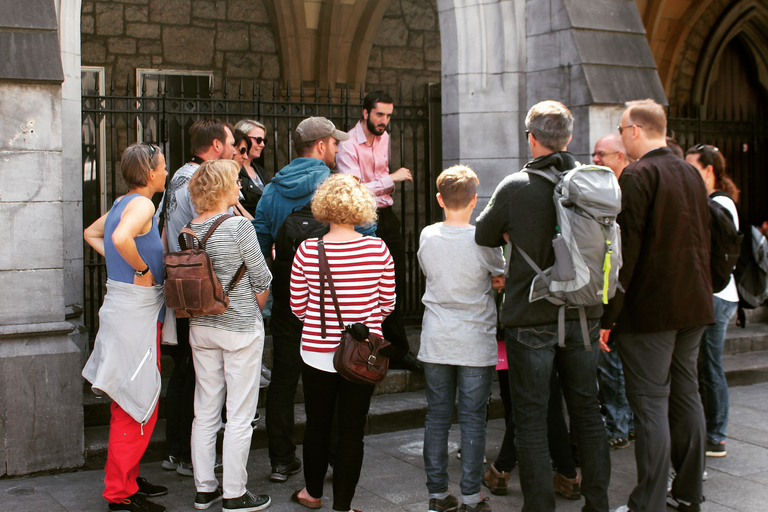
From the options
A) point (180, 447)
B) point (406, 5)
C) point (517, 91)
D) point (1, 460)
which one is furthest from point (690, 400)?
point (406, 5)

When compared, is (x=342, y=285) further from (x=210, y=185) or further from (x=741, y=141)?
(x=741, y=141)

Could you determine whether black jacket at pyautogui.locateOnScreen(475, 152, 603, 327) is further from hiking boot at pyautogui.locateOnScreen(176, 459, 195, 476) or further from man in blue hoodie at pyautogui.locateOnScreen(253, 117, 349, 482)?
hiking boot at pyautogui.locateOnScreen(176, 459, 195, 476)

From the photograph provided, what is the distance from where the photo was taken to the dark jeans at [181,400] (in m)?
4.21

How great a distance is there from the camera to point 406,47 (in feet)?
35.1

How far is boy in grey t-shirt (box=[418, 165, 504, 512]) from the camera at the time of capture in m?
3.59

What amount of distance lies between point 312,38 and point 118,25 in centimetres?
223

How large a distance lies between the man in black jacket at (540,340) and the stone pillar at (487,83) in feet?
7.93

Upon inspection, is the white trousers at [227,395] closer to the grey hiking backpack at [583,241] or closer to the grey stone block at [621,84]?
the grey hiking backpack at [583,241]

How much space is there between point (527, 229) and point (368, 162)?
204 cm

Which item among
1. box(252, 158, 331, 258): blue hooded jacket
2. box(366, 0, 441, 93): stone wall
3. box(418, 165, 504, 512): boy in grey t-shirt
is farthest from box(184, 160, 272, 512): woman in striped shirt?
box(366, 0, 441, 93): stone wall

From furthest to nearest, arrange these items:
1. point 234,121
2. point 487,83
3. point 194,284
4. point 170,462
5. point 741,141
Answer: point 741,141, point 234,121, point 487,83, point 170,462, point 194,284

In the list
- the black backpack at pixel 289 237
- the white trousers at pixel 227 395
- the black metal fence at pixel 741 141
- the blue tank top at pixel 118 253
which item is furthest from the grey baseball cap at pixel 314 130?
the black metal fence at pixel 741 141

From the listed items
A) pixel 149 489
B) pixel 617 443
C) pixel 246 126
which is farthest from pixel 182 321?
pixel 617 443

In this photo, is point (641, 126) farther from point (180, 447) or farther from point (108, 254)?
point (180, 447)
